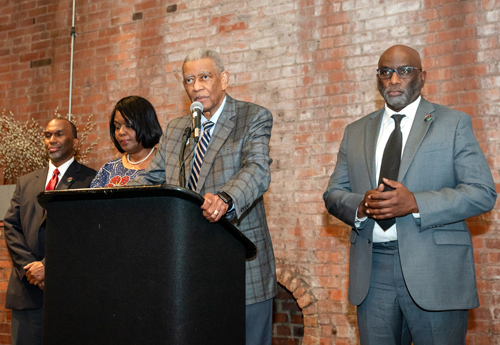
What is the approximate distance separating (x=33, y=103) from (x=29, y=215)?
1840 millimetres

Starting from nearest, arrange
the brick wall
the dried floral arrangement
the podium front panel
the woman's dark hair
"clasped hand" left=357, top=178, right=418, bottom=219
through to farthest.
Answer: the podium front panel, "clasped hand" left=357, top=178, right=418, bottom=219, the woman's dark hair, the brick wall, the dried floral arrangement

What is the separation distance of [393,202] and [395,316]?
0.45 meters

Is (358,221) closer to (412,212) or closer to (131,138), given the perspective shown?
(412,212)

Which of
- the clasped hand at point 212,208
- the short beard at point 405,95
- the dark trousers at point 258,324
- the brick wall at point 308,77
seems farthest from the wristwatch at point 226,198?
the brick wall at point 308,77

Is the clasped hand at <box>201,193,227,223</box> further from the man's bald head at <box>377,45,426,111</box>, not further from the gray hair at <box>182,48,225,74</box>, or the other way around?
the man's bald head at <box>377,45,426,111</box>

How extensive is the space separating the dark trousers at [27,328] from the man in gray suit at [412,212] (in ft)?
6.95

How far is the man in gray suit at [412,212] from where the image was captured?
1844 mm

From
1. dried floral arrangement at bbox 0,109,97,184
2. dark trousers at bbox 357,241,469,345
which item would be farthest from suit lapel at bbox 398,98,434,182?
dried floral arrangement at bbox 0,109,97,184

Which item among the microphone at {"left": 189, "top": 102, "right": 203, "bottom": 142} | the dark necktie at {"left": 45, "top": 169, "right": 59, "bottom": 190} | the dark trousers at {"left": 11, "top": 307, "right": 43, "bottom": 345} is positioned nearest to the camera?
the microphone at {"left": 189, "top": 102, "right": 203, "bottom": 142}

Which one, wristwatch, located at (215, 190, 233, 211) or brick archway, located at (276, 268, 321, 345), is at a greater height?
wristwatch, located at (215, 190, 233, 211)

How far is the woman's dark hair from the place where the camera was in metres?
2.98

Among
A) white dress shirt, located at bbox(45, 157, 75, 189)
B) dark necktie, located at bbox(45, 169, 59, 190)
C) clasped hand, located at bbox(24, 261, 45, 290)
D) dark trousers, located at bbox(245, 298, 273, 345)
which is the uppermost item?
white dress shirt, located at bbox(45, 157, 75, 189)

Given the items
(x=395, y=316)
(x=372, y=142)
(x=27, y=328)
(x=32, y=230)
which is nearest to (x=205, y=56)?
(x=372, y=142)

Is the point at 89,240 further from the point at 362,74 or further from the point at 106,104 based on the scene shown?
the point at 106,104
